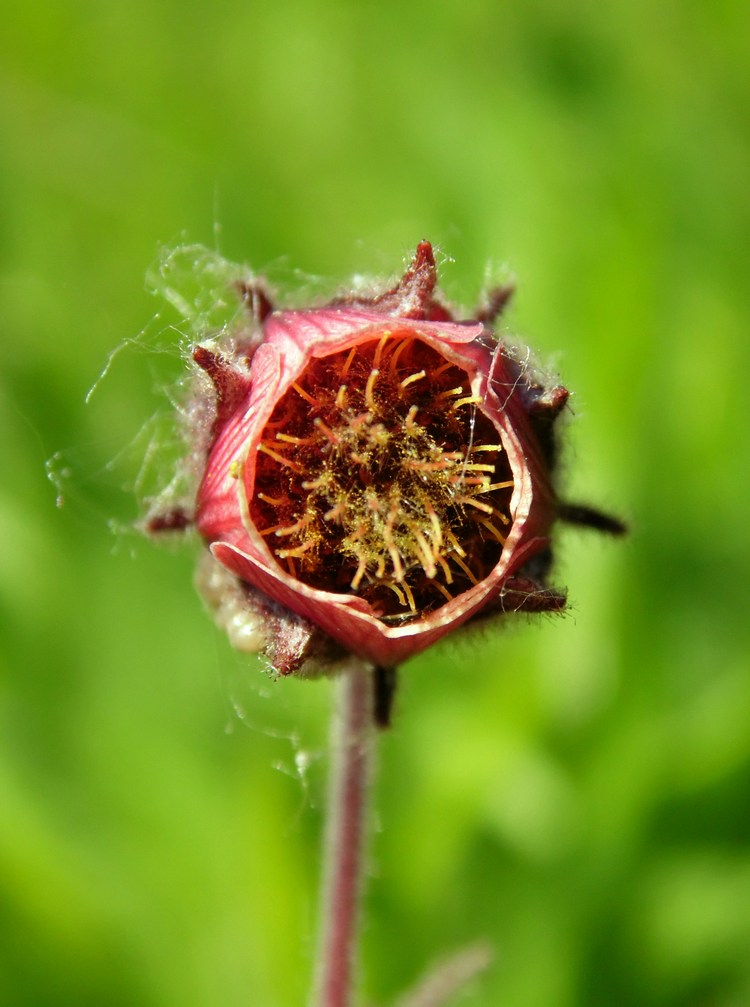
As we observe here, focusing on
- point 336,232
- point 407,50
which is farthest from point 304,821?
point 407,50

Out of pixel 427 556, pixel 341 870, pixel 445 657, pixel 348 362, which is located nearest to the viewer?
pixel 427 556

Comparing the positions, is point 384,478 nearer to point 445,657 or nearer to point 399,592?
point 399,592

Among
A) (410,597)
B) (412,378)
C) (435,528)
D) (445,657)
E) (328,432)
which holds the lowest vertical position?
(445,657)

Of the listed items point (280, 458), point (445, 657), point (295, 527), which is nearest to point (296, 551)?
point (295, 527)

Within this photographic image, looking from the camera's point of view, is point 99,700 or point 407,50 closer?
point 99,700

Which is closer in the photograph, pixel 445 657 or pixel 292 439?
pixel 292 439

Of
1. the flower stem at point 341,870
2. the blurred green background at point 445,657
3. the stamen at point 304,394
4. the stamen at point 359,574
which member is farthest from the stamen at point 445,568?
the blurred green background at point 445,657

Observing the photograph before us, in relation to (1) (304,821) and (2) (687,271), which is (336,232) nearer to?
(2) (687,271)

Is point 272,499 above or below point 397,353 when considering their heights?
below
